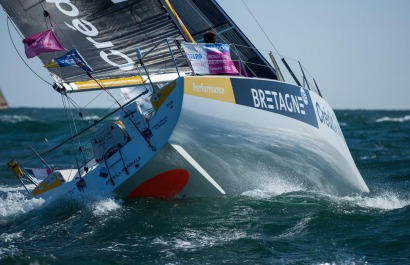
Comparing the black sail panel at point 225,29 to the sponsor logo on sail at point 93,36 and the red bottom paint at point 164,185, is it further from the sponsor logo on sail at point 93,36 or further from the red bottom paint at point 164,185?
the red bottom paint at point 164,185

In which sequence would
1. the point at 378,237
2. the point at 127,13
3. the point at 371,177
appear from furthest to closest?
the point at 371,177
the point at 127,13
the point at 378,237

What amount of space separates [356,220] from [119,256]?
2.73 m

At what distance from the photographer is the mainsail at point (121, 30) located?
28.8 ft

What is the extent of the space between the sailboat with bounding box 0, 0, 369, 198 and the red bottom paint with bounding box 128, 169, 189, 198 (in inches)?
0.5

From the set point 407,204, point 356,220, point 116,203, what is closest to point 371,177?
point 407,204

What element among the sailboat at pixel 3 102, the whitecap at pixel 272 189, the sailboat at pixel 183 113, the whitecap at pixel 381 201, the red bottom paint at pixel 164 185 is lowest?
the sailboat at pixel 3 102

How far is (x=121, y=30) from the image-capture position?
362 inches

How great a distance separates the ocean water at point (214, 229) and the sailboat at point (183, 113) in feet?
0.83

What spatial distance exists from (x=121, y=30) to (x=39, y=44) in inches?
70.8

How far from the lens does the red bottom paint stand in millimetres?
7195

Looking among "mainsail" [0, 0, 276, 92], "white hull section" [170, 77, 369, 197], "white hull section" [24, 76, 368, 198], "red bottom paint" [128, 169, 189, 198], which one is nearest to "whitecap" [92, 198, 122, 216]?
"white hull section" [24, 76, 368, 198]

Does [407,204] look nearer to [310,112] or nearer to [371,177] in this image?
[310,112]

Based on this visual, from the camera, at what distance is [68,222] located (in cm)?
699

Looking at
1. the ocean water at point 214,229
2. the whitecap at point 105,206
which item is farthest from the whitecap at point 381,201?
the whitecap at point 105,206
